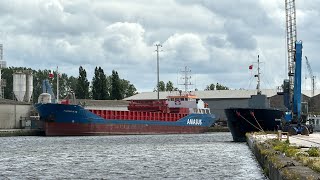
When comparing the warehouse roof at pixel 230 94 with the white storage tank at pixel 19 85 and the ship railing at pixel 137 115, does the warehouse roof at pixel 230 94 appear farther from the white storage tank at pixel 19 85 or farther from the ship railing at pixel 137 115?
the white storage tank at pixel 19 85

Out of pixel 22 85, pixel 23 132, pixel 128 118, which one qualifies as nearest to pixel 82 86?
pixel 22 85

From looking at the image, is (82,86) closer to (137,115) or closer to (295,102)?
(137,115)

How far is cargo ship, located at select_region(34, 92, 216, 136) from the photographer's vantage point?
322ft

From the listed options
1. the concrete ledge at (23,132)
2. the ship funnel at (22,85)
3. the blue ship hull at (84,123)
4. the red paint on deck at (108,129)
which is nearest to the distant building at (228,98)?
the red paint on deck at (108,129)

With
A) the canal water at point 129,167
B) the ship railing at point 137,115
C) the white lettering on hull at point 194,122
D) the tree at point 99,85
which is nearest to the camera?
the canal water at point 129,167

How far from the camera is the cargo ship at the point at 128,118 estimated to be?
322ft

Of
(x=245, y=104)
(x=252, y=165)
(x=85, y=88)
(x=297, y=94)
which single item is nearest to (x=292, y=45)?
(x=297, y=94)

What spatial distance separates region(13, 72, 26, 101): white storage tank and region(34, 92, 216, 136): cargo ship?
857 inches

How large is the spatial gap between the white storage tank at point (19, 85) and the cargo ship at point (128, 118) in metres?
21.8

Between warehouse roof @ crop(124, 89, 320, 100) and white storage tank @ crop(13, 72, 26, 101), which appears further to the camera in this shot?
warehouse roof @ crop(124, 89, 320, 100)

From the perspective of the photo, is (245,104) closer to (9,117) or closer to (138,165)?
(9,117)

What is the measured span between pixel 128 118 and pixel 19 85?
35339 mm

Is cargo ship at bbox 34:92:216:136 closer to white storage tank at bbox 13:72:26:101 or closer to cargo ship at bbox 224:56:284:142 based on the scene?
white storage tank at bbox 13:72:26:101

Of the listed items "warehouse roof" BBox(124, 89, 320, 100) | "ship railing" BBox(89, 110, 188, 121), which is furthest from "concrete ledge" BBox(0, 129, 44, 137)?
"warehouse roof" BBox(124, 89, 320, 100)
